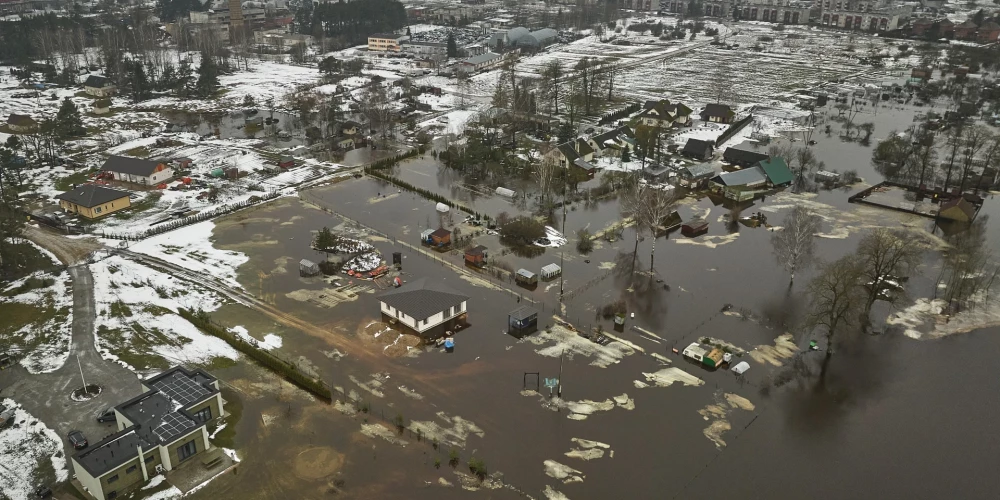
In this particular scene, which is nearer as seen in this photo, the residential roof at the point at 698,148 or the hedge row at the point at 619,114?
the residential roof at the point at 698,148

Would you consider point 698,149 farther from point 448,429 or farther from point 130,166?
point 130,166

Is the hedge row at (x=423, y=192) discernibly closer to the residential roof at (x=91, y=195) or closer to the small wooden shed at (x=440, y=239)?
the small wooden shed at (x=440, y=239)

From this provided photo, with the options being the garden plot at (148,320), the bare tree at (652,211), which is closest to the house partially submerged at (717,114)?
the bare tree at (652,211)

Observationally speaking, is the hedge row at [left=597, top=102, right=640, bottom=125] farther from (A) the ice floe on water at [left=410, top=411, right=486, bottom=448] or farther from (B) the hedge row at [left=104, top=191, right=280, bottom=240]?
(A) the ice floe on water at [left=410, top=411, right=486, bottom=448]

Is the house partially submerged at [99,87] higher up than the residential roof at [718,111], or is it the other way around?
the house partially submerged at [99,87]

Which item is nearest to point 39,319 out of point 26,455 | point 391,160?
point 26,455

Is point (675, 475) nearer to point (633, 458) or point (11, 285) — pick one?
point (633, 458)

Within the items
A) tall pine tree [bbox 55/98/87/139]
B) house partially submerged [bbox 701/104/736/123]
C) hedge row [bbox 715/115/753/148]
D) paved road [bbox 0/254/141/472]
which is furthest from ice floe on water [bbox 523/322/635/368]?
tall pine tree [bbox 55/98/87/139]
